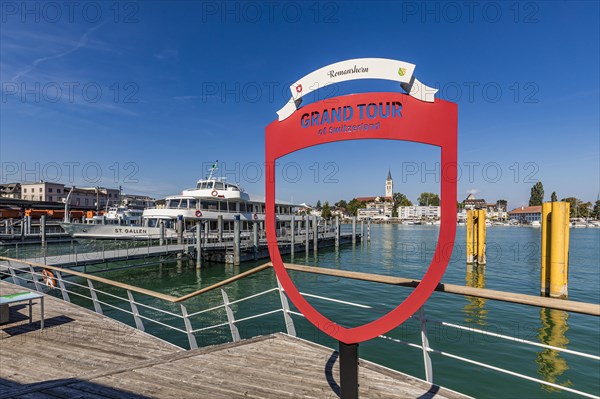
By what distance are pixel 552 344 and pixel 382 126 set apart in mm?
9856

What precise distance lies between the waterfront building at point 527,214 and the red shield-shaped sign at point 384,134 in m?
150

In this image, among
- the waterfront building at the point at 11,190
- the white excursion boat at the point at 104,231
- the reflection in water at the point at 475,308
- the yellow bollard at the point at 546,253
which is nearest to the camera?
the reflection in water at the point at 475,308

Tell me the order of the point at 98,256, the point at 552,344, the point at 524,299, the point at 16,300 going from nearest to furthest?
the point at 524,299
the point at 16,300
the point at 552,344
the point at 98,256

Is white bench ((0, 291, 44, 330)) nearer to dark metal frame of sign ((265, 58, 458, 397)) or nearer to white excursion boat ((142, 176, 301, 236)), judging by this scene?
dark metal frame of sign ((265, 58, 458, 397))

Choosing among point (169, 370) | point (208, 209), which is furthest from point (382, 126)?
point (208, 209)

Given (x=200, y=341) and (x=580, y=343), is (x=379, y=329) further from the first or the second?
(x=580, y=343)

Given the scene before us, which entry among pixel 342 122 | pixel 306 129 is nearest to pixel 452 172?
pixel 342 122

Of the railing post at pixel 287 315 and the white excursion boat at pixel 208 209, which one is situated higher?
the white excursion boat at pixel 208 209

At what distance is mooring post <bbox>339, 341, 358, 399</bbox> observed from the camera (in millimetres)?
3002

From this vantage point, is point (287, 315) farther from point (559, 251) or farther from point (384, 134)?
point (559, 251)

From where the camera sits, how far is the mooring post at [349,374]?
9.85 feet

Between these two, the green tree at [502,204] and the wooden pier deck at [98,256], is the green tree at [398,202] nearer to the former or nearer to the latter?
the green tree at [502,204]

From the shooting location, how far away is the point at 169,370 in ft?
12.9

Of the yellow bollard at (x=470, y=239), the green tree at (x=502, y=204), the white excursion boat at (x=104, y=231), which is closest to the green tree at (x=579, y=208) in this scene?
the green tree at (x=502, y=204)
